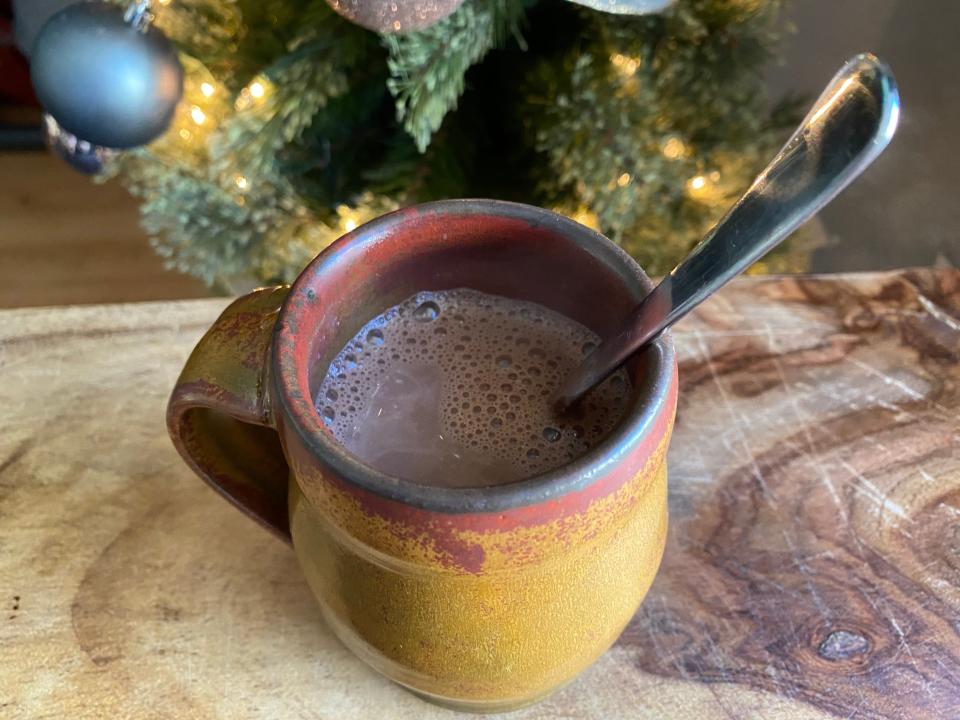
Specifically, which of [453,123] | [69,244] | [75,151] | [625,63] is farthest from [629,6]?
[69,244]

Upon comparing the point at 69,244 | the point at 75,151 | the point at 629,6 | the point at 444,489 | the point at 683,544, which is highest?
the point at 629,6

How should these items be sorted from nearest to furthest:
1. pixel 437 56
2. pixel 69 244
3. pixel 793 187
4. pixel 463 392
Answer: pixel 793 187 → pixel 463 392 → pixel 437 56 → pixel 69 244

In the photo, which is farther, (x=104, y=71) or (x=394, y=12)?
(x=104, y=71)

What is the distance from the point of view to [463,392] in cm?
48

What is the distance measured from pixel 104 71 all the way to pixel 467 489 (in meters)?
0.47

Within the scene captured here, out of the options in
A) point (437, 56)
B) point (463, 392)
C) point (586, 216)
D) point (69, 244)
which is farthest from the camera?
point (69, 244)

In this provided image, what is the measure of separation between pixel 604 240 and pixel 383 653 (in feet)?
0.72

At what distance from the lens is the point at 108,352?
0.65 meters

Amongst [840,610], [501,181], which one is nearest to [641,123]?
[501,181]

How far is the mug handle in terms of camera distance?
0.42 m

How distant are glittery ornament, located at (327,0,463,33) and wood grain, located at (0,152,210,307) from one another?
845mm

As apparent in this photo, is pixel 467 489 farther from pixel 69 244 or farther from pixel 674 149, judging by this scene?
pixel 69 244

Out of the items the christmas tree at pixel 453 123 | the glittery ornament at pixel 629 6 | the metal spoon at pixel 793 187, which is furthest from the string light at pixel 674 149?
the metal spoon at pixel 793 187

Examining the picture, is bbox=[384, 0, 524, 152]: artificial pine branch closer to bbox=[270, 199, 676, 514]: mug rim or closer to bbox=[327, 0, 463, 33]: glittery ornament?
bbox=[327, 0, 463, 33]: glittery ornament
